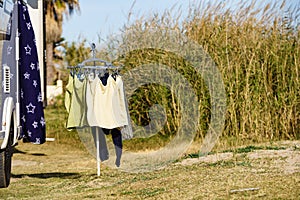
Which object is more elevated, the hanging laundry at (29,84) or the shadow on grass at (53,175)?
the hanging laundry at (29,84)

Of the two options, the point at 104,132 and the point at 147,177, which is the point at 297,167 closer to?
the point at 147,177

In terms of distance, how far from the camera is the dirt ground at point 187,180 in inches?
254

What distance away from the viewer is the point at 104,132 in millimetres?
9062

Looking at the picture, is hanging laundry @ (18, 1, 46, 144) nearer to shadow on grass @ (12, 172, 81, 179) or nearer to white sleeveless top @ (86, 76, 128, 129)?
white sleeveless top @ (86, 76, 128, 129)

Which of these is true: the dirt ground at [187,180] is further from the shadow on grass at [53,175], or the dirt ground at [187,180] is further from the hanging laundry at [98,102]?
the hanging laundry at [98,102]

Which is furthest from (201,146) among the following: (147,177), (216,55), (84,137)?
(147,177)

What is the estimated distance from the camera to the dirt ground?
6449 millimetres

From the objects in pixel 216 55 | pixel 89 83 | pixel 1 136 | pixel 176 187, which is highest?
pixel 216 55

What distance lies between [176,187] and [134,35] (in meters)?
6.58

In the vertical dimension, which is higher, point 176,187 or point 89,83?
point 89,83

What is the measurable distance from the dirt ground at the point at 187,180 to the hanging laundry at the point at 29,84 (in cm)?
80

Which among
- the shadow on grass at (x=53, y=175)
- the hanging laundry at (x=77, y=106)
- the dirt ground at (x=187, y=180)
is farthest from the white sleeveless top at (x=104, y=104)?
the shadow on grass at (x=53, y=175)

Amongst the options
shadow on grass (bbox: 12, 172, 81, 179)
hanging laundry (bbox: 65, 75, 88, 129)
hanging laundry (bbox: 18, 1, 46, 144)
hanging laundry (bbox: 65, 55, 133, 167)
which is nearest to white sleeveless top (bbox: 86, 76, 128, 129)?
hanging laundry (bbox: 65, 55, 133, 167)

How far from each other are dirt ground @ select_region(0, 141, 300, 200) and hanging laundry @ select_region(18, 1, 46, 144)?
2.63ft
